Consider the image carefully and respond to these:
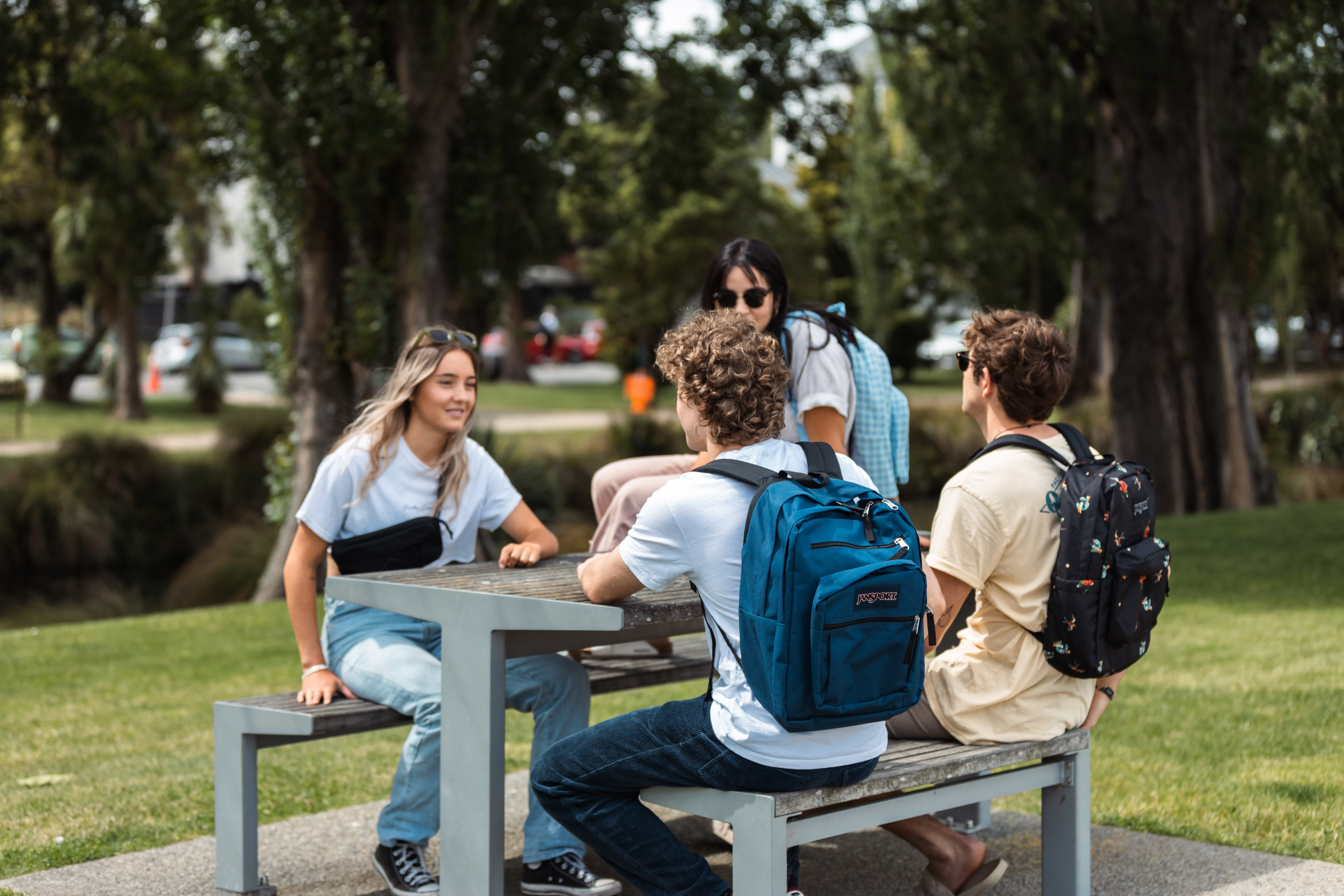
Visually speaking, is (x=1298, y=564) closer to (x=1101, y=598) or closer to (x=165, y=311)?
(x=1101, y=598)

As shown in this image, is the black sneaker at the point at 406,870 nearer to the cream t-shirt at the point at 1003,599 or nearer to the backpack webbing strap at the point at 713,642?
the backpack webbing strap at the point at 713,642

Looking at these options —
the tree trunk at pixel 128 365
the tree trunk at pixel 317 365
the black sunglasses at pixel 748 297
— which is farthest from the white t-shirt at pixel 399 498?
the tree trunk at pixel 128 365

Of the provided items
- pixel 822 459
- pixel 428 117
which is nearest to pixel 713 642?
pixel 822 459

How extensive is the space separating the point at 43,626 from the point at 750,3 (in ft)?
28.5

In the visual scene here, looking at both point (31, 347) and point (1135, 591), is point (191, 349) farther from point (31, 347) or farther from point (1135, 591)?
point (1135, 591)

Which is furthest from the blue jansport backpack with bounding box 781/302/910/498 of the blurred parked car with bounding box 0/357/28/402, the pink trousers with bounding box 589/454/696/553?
the blurred parked car with bounding box 0/357/28/402

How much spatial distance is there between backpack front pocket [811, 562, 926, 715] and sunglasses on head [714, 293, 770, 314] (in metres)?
1.63

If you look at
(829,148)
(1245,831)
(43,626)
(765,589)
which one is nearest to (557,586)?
(765,589)

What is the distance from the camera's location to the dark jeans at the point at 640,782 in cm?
306

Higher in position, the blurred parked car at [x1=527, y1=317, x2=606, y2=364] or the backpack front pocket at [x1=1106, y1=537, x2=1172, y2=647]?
the blurred parked car at [x1=527, y1=317, x2=606, y2=364]

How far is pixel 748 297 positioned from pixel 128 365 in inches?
899

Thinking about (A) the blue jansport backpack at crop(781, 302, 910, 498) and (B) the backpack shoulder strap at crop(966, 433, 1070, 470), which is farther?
(A) the blue jansport backpack at crop(781, 302, 910, 498)

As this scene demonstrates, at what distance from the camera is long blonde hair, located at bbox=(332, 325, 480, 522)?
13.8 feet

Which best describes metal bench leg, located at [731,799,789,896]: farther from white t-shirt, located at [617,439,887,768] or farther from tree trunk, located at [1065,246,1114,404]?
tree trunk, located at [1065,246,1114,404]
